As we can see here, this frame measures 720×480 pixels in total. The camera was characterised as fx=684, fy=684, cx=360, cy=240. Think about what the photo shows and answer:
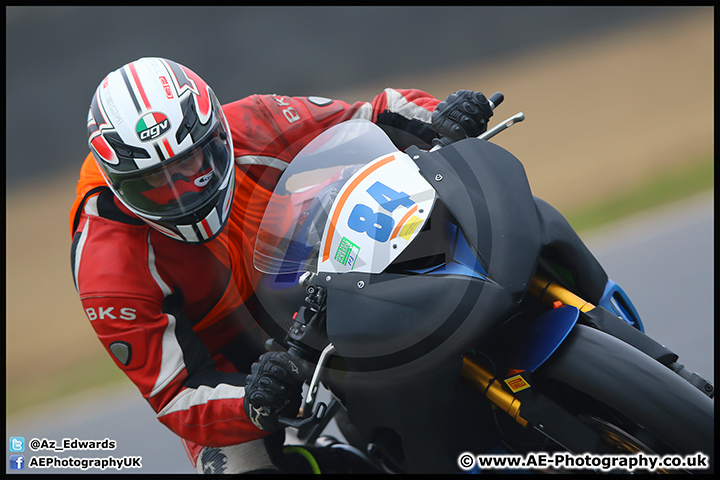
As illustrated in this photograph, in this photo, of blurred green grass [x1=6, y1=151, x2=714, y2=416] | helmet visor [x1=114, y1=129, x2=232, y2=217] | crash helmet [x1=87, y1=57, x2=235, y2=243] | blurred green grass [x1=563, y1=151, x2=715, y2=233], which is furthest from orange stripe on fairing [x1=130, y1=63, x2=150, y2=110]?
blurred green grass [x1=563, y1=151, x2=715, y2=233]

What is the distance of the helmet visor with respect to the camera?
1.99 m

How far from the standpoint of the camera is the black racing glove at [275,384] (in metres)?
1.62

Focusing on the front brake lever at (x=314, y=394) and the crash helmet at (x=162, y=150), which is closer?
the front brake lever at (x=314, y=394)

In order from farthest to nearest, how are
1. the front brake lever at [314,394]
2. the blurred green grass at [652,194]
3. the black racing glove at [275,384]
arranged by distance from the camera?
1. the blurred green grass at [652,194]
2. the black racing glove at [275,384]
3. the front brake lever at [314,394]

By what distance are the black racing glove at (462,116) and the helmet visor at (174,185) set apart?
2.28ft

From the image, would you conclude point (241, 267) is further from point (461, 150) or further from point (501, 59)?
point (501, 59)

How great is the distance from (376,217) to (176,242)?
34.3 inches

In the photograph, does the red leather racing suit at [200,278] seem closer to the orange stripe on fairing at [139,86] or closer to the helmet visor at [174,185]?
the helmet visor at [174,185]

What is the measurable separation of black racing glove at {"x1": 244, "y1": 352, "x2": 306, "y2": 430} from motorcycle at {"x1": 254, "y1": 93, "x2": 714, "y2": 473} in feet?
0.17

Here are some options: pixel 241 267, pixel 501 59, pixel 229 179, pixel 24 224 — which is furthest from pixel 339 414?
pixel 24 224

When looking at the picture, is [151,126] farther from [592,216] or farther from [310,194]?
[592,216]

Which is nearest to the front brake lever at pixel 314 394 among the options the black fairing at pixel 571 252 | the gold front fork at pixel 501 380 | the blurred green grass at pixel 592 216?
the gold front fork at pixel 501 380

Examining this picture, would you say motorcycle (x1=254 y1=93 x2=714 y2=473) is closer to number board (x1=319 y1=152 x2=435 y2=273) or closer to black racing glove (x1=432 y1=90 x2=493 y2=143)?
number board (x1=319 y1=152 x2=435 y2=273)

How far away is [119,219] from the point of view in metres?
2.11
